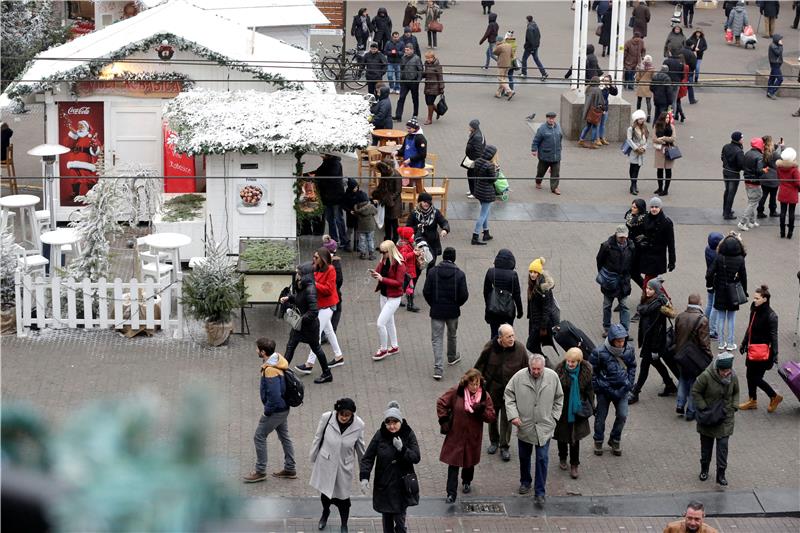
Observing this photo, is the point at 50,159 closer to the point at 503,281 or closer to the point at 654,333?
the point at 503,281

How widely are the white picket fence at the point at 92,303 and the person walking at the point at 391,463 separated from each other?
5.36 m

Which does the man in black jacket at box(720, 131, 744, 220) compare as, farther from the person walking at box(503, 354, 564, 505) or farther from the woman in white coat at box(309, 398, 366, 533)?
the woman in white coat at box(309, 398, 366, 533)

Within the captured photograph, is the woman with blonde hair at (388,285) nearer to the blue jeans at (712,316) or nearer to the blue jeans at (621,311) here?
the blue jeans at (621,311)

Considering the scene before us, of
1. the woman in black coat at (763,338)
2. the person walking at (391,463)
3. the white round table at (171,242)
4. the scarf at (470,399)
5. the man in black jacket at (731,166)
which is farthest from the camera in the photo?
the man in black jacket at (731,166)

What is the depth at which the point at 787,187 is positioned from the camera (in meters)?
18.8

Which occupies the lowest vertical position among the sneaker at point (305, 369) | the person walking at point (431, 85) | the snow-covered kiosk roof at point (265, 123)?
the sneaker at point (305, 369)

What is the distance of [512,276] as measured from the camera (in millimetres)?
13305

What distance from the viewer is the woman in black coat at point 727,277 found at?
46.4ft

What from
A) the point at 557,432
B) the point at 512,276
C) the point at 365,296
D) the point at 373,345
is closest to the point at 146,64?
the point at 365,296

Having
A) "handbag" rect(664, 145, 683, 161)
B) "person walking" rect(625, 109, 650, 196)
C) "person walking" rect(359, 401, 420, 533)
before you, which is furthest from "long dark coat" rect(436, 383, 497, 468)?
"handbag" rect(664, 145, 683, 161)

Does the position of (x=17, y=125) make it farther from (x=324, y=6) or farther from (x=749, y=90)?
(x=749, y=90)

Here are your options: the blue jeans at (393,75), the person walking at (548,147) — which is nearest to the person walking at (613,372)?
the person walking at (548,147)

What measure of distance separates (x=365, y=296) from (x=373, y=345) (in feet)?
5.81

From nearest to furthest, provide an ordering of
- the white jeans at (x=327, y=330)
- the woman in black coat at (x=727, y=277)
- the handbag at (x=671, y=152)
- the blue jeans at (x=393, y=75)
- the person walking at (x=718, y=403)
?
the person walking at (x=718, y=403) → the white jeans at (x=327, y=330) → the woman in black coat at (x=727, y=277) → the handbag at (x=671, y=152) → the blue jeans at (x=393, y=75)
